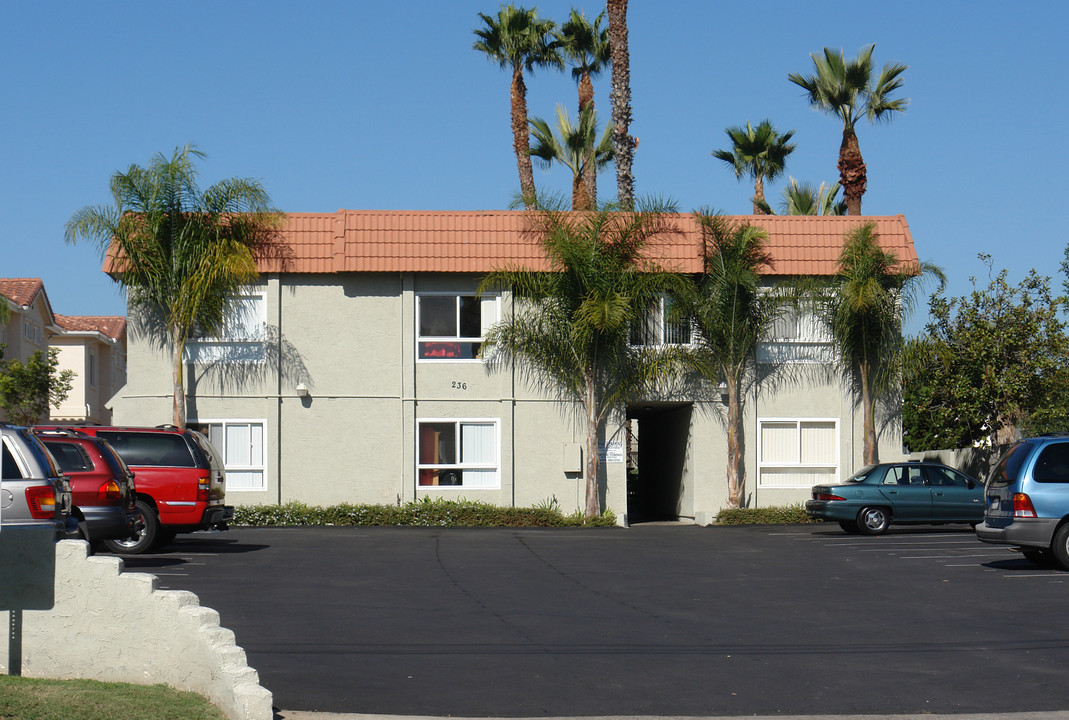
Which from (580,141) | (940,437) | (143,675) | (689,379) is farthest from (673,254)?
(143,675)

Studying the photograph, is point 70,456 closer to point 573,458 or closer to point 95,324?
point 573,458

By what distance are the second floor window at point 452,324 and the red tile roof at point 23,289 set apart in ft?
97.3

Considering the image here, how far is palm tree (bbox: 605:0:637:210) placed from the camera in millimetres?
30719

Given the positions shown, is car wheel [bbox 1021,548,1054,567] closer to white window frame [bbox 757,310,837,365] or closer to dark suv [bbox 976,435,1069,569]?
dark suv [bbox 976,435,1069,569]

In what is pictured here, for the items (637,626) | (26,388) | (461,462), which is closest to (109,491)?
(637,626)

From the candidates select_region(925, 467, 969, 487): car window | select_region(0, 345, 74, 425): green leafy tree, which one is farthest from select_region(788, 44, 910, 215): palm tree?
select_region(0, 345, 74, 425): green leafy tree

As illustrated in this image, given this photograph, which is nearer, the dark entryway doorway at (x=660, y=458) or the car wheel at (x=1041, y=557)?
the car wheel at (x=1041, y=557)

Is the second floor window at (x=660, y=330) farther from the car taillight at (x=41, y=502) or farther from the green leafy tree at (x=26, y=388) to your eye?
the green leafy tree at (x=26, y=388)

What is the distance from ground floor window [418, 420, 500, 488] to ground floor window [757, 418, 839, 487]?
6.39m

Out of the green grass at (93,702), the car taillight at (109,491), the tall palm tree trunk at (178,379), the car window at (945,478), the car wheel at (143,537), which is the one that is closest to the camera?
the green grass at (93,702)

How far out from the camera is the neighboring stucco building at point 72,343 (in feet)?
166

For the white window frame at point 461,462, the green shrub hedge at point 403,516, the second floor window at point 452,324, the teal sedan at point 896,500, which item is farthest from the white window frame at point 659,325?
the teal sedan at point 896,500

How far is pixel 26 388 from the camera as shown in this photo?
43906 mm

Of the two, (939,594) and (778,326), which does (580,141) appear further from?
(939,594)
